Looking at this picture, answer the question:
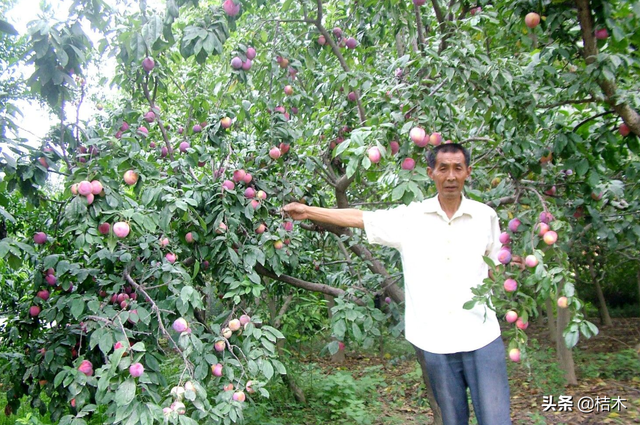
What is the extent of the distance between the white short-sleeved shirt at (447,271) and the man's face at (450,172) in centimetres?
7

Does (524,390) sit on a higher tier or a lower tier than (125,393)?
lower

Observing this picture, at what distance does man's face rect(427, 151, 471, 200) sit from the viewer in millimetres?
1851

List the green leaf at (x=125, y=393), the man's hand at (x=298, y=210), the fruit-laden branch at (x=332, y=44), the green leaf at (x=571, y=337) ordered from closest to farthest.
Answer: the green leaf at (x=571, y=337) < the green leaf at (x=125, y=393) < the man's hand at (x=298, y=210) < the fruit-laden branch at (x=332, y=44)

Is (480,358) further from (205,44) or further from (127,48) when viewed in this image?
(127,48)

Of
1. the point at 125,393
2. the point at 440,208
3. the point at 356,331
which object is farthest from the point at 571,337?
the point at 125,393

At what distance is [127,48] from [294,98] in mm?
1069

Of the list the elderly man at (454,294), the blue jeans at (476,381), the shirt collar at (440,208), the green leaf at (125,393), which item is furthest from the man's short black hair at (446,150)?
the green leaf at (125,393)

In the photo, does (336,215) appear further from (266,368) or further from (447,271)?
(266,368)

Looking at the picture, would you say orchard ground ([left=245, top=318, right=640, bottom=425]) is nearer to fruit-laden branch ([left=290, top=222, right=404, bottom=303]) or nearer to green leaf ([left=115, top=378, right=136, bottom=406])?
fruit-laden branch ([left=290, top=222, right=404, bottom=303])

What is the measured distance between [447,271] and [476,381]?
0.40 m

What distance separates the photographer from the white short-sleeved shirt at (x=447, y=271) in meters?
1.82

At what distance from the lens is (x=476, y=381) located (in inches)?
72.1

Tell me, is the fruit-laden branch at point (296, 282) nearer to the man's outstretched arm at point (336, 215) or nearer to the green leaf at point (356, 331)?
the green leaf at point (356, 331)

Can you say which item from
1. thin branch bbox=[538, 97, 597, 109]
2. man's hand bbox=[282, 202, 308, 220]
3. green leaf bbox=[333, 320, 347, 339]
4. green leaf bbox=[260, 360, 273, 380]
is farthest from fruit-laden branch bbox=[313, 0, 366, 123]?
green leaf bbox=[260, 360, 273, 380]
